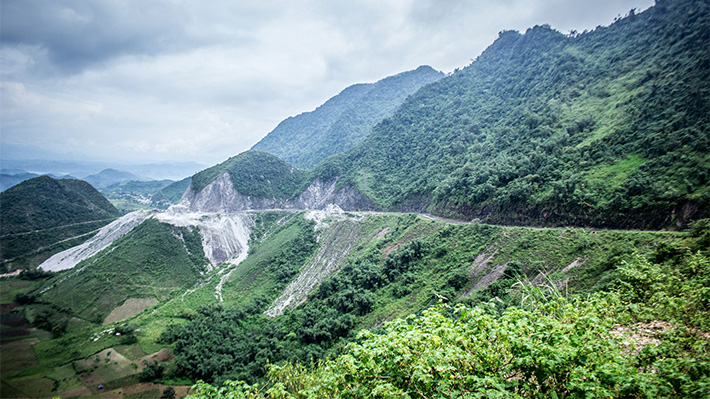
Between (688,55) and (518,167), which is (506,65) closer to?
(688,55)

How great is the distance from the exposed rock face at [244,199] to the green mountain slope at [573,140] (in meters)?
8.22

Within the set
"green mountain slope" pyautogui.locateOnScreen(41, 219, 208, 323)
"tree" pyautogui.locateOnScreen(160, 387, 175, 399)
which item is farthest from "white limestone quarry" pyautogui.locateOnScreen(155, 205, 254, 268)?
"tree" pyautogui.locateOnScreen(160, 387, 175, 399)

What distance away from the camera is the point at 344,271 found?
5312 cm

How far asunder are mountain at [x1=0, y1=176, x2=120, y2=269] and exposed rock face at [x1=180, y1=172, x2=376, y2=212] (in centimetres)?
3013

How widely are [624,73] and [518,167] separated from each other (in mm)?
40280

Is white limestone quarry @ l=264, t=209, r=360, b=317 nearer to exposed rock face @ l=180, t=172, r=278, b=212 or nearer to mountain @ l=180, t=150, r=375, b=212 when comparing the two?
mountain @ l=180, t=150, r=375, b=212

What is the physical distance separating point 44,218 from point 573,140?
13838 cm

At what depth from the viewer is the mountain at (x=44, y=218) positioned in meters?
73.9

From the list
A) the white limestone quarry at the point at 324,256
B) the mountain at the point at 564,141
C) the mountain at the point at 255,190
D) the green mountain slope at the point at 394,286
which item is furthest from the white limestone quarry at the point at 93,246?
the white limestone quarry at the point at 324,256

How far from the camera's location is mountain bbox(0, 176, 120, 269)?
73.9 metres

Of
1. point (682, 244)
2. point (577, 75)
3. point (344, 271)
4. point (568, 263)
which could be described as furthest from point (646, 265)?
point (577, 75)

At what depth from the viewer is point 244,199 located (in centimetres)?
10994

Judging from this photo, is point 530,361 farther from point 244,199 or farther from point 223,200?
point 223,200

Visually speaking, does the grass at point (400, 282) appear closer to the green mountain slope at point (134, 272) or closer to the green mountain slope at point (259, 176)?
the green mountain slope at point (134, 272)
